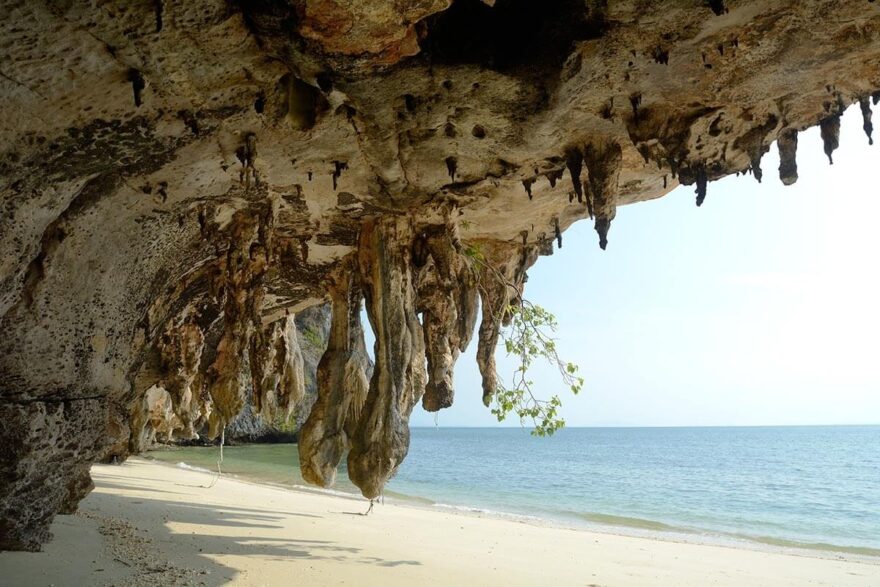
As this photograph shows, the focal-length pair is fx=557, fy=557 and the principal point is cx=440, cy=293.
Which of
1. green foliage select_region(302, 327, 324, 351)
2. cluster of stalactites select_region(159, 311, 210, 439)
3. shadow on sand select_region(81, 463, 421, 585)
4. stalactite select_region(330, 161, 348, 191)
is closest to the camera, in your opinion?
stalactite select_region(330, 161, 348, 191)

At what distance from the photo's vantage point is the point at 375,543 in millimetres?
9023

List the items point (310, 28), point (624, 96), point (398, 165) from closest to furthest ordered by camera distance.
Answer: point (310, 28)
point (624, 96)
point (398, 165)

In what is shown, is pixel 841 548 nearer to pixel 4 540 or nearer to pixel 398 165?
pixel 398 165

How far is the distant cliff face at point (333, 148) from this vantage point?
3.67 meters

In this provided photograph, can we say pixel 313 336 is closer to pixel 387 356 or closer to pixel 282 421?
pixel 282 421

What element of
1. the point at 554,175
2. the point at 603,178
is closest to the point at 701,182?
the point at 603,178

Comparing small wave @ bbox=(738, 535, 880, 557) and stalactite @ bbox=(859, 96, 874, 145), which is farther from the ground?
stalactite @ bbox=(859, 96, 874, 145)

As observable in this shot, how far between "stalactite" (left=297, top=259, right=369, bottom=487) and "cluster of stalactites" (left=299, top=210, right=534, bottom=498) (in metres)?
0.01

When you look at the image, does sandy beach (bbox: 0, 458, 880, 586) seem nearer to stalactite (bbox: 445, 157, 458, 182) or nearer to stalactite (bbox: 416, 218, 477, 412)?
stalactite (bbox: 416, 218, 477, 412)

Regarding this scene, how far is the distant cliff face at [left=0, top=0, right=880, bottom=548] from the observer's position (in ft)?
12.0

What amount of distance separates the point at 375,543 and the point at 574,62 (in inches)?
308

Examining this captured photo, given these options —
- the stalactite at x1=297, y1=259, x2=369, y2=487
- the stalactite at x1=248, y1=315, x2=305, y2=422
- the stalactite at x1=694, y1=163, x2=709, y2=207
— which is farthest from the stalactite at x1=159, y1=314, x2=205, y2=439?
the stalactite at x1=694, y1=163, x2=709, y2=207

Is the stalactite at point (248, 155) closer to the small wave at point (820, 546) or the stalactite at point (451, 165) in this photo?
the stalactite at point (451, 165)

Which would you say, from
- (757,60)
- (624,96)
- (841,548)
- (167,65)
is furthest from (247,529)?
(841,548)
